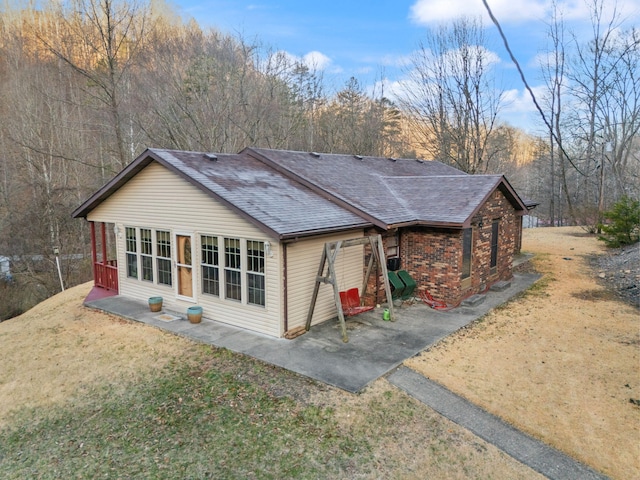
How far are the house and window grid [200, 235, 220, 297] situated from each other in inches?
1.0

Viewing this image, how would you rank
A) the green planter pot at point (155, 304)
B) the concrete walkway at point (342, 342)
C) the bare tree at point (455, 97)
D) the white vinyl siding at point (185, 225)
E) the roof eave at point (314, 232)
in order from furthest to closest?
the bare tree at point (455, 97)
the green planter pot at point (155, 304)
the white vinyl siding at point (185, 225)
the roof eave at point (314, 232)
the concrete walkway at point (342, 342)

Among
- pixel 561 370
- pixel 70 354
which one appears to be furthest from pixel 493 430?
pixel 70 354

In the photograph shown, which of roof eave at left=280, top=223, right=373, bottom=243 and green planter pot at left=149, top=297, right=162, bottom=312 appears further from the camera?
green planter pot at left=149, top=297, right=162, bottom=312

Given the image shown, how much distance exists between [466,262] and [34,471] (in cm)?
1015

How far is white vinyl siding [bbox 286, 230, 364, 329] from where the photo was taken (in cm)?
904

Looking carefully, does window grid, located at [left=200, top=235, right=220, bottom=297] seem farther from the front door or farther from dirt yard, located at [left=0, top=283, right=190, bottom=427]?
dirt yard, located at [left=0, top=283, right=190, bottom=427]

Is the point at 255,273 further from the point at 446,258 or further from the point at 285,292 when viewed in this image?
the point at 446,258

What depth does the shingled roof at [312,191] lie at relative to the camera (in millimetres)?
9273

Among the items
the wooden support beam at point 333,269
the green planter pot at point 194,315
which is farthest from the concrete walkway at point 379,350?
the wooden support beam at point 333,269

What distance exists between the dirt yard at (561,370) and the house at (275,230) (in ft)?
6.64

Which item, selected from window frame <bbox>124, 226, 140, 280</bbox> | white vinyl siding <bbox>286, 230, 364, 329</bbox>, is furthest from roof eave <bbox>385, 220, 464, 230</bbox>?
window frame <bbox>124, 226, 140, 280</bbox>

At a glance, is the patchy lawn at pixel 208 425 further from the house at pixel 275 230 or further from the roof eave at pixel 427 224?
the roof eave at pixel 427 224

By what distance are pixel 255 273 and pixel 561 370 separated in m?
6.13

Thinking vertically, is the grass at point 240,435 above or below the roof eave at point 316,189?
below
